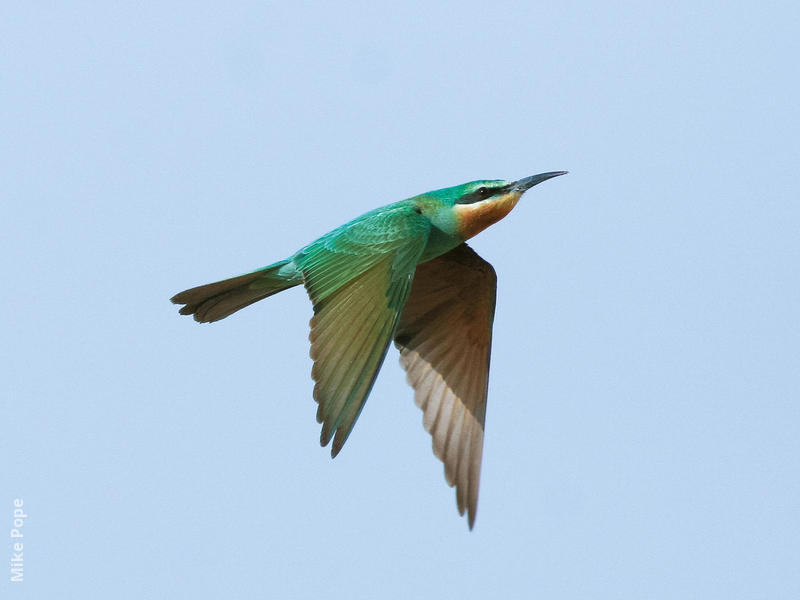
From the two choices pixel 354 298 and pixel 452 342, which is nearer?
pixel 354 298

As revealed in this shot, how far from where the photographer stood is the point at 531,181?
869cm

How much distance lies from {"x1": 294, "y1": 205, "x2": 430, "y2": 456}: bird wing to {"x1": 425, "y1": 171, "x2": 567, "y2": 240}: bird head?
9.5 inches

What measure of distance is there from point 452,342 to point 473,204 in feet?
4.16

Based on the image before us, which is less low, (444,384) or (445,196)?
(445,196)

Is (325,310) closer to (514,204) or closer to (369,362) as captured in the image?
(369,362)

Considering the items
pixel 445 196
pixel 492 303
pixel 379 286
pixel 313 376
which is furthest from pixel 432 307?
pixel 313 376

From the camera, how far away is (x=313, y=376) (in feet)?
22.7

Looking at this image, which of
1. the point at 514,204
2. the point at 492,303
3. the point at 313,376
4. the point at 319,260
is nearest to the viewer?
the point at 313,376

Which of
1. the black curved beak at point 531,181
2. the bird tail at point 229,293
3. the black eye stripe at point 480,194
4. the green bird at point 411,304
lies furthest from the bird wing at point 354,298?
the black curved beak at point 531,181

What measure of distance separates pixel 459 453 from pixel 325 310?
1.89 m

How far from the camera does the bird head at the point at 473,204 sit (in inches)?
331

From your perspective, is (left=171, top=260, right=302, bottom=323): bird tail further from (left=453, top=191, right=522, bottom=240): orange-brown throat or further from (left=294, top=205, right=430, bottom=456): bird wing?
(left=453, top=191, right=522, bottom=240): orange-brown throat

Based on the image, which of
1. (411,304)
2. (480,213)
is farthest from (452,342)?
(480,213)

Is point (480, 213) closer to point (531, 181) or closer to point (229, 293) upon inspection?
point (531, 181)
